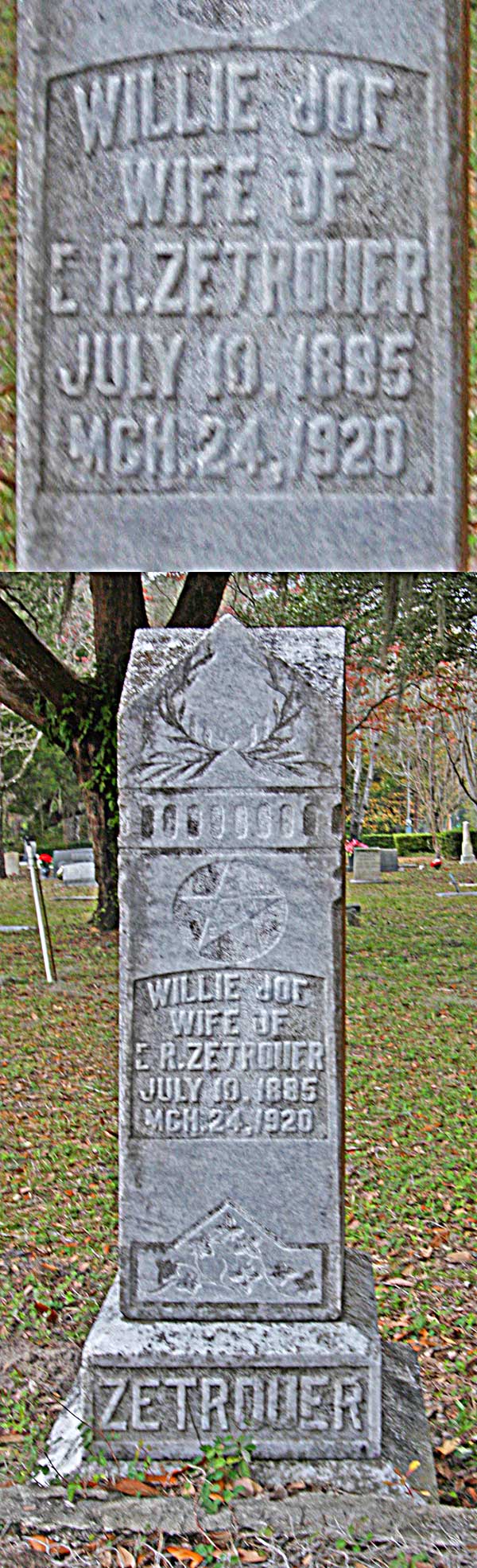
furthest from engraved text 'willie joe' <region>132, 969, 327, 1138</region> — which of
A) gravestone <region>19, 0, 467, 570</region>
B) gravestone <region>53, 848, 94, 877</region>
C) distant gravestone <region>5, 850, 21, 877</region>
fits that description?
distant gravestone <region>5, 850, 21, 877</region>

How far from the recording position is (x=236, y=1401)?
2637 millimetres

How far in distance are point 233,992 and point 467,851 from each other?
658 inches

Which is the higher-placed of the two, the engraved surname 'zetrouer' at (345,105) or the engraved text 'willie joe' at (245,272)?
the engraved surname 'zetrouer' at (345,105)

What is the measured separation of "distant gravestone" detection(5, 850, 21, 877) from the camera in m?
18.6

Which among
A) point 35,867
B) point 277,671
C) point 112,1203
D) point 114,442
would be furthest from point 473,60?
point 35,867

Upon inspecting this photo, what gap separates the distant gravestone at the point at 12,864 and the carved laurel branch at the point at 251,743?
16121mm

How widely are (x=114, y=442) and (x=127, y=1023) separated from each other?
5.31 feet

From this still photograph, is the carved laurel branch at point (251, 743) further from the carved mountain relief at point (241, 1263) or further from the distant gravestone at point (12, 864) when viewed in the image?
the distant gravestone at point (12, 864)

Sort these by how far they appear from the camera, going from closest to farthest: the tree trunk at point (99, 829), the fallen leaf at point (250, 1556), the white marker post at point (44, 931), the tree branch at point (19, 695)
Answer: the fallen leaf at point (250, 1556)
the tree branch at point (19, 695)
the tree trunk at point (99, 829)
the white marker post at point (44, 931)

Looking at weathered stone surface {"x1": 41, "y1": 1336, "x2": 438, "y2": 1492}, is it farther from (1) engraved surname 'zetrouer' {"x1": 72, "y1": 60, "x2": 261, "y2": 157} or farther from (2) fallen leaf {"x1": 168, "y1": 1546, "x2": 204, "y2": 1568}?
(1) engraved surname 'zetrouer' {"x1": 72, "y1": 60, "x2": 261, "y2": 157}

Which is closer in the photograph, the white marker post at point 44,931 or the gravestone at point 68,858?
the white marker post at point 44,931

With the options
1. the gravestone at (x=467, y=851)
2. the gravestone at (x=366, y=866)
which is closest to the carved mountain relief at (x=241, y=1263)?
the gravestone at (x=366, y=866)

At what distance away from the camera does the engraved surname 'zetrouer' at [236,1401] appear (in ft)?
8.61

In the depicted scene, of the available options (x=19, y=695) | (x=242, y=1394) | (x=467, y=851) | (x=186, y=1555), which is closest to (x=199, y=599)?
(x=19, y=695)
